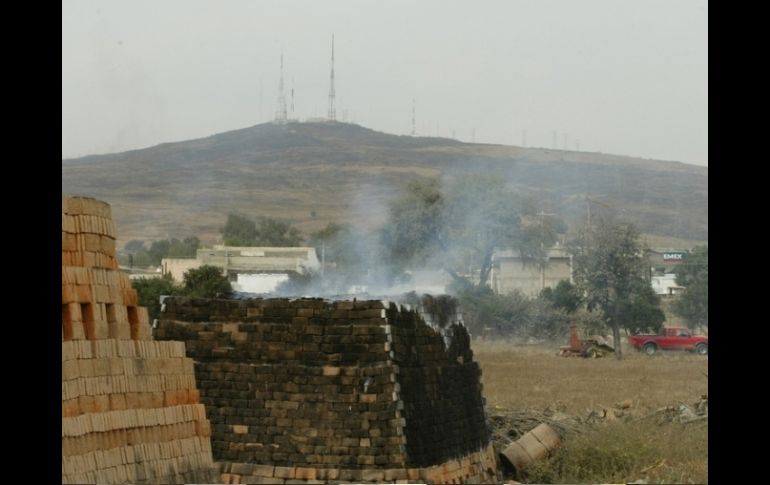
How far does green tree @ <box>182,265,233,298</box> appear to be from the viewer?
5060cm

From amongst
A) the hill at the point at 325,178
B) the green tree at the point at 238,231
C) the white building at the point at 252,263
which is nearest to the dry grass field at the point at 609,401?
the white building at the point at 252,263

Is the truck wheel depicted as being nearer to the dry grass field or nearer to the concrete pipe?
the dry grass field

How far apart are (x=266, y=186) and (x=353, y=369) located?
8065 cm

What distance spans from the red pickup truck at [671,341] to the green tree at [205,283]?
16388 mm

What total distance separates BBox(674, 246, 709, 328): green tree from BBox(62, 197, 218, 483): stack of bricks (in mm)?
45823

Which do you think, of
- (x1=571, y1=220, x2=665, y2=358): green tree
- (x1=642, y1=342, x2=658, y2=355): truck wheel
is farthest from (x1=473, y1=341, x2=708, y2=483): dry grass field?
(x1=571, y1=220, x2=665, y2=358): green tree

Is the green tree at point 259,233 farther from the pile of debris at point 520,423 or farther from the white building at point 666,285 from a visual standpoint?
the pile of debris at point 520,423

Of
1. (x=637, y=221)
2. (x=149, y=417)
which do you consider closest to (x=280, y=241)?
(x=637, y=221)

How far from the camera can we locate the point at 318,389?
22094mm

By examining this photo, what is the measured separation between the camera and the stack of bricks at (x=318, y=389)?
21797 mm

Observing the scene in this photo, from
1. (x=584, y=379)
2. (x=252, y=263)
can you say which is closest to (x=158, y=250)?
(x=252, y=263)

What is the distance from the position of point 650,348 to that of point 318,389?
1530 inches
